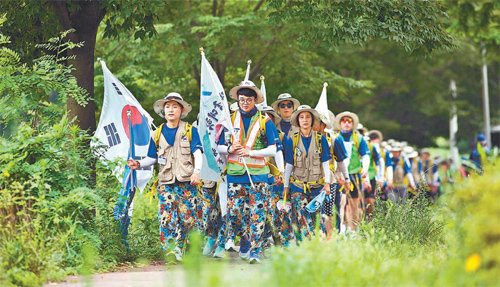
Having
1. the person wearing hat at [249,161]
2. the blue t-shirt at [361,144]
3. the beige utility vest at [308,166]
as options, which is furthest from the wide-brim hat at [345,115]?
the person wearing hat at [249,161]

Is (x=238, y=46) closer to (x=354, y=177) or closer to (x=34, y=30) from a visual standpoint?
(x=354, y=177)

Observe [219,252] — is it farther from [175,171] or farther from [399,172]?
[399,172]

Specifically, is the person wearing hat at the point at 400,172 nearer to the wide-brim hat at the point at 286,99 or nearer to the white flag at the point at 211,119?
the wide-brim hat at the point at 286,99

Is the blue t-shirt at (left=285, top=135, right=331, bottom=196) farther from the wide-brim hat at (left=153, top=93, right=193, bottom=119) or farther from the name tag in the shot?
the name tag

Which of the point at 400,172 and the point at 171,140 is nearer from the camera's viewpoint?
the point at 171,140

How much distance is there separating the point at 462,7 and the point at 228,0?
5.98 meters

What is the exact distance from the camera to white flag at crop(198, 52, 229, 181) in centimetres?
1028

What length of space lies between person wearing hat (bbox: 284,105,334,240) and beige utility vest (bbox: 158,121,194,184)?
1445 millimetres

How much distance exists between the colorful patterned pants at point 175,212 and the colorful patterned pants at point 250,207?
478 mm

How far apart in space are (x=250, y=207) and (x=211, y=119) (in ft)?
3.97

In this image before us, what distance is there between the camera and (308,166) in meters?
10.8

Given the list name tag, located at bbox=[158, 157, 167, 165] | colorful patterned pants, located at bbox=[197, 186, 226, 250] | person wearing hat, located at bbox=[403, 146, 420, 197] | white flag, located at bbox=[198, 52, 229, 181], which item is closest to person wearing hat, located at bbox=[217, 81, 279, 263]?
white flag, located at bbox=[198, 52, 229, 181]

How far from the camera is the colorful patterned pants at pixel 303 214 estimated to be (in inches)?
423

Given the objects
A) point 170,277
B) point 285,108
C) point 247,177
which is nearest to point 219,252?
point 247,177
